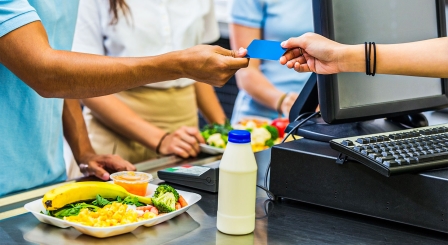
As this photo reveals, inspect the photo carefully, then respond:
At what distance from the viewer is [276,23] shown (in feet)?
9.34

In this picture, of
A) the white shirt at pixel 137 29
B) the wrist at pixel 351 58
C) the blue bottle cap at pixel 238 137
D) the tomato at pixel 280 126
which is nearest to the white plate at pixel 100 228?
the blue bottle cap at pixel 238 137

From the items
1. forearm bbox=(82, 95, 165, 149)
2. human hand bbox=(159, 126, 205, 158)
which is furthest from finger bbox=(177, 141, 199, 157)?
forearm bbox=(82, 95, 165, 149)

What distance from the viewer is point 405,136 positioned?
56.2 inches

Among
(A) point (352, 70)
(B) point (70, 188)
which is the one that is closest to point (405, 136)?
(A) point (352, 70)

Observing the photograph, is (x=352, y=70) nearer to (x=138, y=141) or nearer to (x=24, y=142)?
(x=24, y=142)

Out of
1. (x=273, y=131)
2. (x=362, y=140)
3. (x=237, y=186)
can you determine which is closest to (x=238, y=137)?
(x=237, y=186)

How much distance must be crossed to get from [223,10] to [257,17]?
7.02 ft

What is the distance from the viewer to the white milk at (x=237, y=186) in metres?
1.18

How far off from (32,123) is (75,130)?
1.18 feet

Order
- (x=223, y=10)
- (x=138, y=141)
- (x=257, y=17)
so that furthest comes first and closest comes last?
1. (x=223, y=10)
2. (x=257, y=17)
3. (x=138, y=141)

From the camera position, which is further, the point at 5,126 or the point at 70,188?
the point at 5,126

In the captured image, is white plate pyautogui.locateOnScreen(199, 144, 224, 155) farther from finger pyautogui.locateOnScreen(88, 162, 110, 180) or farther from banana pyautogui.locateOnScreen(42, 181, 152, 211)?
banana pyautogui.locateOnScreen(42, 181, 152, 211)

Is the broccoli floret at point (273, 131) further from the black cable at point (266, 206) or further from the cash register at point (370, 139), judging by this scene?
the black cable at point (266, 206)

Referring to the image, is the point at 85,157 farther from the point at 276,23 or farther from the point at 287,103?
the point at 276,23
